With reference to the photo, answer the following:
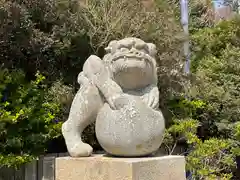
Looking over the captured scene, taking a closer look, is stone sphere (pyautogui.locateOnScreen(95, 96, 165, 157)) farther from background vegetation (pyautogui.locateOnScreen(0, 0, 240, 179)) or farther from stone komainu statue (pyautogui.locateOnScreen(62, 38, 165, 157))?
background vegetation (pyautogui.locateOnScreen(0, 0, 240, 179))

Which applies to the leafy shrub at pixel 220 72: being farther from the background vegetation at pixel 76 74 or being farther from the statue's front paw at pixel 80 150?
the statue's front paw at pixel 80 150

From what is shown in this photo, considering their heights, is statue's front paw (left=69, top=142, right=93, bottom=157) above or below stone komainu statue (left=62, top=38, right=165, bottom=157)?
below

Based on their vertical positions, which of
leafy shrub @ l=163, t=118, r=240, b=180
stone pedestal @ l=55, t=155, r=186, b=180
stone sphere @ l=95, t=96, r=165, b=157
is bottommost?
leafy shrub @ l=163, t=118, r=240, b=180

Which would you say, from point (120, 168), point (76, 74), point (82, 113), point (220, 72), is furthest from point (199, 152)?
point (120, 168)

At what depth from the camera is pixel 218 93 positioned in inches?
304

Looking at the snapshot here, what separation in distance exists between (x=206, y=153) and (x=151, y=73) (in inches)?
126

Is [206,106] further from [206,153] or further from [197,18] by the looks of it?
[197,18]

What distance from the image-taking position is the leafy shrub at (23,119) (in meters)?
5.34

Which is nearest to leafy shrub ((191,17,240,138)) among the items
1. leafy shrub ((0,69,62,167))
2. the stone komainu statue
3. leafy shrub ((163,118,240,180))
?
leafy shrub ((163,118,240,180))

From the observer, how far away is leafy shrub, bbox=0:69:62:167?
5340 millimetres

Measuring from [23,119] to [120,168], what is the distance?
3020 mm

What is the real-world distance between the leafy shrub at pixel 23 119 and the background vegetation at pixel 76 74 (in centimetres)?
1

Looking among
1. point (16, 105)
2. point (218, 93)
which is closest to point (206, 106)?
point (218, 93)

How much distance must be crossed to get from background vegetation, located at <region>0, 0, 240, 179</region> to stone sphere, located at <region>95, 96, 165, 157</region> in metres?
2.58
